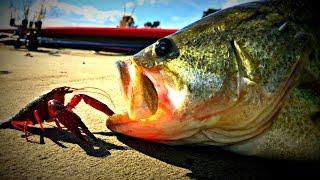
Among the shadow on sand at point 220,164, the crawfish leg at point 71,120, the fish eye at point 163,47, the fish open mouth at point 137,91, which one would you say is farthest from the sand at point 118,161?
the fish eye at point 163,47

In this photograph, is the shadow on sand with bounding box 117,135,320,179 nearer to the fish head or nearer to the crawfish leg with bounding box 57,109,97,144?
the fish head

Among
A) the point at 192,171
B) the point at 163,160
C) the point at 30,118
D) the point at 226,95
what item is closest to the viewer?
the point at 226,95

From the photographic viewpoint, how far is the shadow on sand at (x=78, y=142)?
6.74 feet

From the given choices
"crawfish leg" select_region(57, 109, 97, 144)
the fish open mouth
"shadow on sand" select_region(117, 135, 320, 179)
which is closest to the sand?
"shadow on sand" select_region(117, 135, 320, 179)

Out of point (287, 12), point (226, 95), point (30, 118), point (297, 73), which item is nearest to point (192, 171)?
point (226, 95)

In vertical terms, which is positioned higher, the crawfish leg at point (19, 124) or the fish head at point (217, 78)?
the fish head at point (217, 78)

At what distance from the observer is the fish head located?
1.68 m

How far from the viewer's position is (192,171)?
1.81m

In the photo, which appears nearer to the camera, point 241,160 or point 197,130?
point 197,130

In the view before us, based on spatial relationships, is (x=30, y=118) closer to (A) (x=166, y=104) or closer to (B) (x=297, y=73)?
(A) (x=166, y=104)

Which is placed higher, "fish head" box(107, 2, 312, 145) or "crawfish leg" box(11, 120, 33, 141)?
"fish head" box(107, 2, 312, 145)

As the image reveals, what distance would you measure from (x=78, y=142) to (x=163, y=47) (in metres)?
1.00

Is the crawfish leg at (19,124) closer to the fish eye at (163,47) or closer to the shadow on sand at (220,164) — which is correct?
the shadow on sand at (220,164)

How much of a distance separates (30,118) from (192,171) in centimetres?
147
